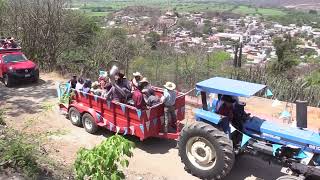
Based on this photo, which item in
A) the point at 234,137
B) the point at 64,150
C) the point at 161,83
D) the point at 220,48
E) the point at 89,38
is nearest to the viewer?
the point at 234,137

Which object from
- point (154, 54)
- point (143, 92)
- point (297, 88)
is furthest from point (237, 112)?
point (154, 54)

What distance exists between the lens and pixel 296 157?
7.36m

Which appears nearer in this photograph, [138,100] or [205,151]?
[205,151]

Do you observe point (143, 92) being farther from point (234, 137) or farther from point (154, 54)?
point (154, 54)

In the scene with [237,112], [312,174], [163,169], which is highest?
[237,112]

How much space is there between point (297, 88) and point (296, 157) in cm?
649

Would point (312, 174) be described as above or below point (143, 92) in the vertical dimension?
below

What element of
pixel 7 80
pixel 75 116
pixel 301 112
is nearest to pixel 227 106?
pixel 301 112

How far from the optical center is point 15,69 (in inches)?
590

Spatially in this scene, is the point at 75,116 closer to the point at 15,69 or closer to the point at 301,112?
the point at 15,69

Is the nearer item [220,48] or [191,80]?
[191,80]

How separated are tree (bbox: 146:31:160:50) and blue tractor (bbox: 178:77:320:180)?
32.9ft

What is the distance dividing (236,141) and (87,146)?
12.1 ft

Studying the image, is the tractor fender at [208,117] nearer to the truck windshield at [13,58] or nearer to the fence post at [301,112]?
the fence post at [301,112]
